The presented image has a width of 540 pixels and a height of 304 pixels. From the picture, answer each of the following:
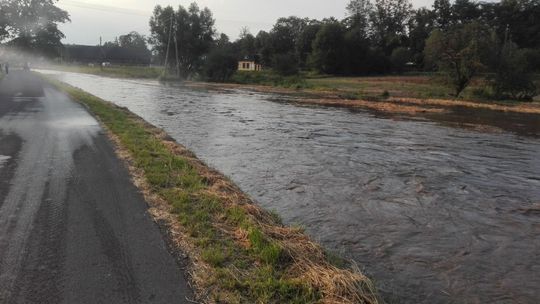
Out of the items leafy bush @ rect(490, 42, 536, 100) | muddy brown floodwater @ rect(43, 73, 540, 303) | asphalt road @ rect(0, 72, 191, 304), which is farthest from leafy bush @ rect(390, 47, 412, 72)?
asphalt road @ rect(0, 72, 191, 304)

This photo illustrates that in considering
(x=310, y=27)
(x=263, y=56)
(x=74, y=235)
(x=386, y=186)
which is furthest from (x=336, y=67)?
(x=74, y=235)

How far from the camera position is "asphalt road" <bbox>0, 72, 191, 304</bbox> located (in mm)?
4797

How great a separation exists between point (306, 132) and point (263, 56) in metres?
91.2

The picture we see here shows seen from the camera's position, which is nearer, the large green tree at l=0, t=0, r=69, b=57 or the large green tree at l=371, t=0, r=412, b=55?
the large green tree at l=0, t=0, r=69, b=57

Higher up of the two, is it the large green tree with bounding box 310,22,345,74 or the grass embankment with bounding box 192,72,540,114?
the large green tree with bounding box 310,22,345,74

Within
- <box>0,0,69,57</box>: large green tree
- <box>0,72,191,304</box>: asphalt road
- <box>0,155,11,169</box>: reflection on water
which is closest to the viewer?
<box>0,72,191,304</box>: asphalt road

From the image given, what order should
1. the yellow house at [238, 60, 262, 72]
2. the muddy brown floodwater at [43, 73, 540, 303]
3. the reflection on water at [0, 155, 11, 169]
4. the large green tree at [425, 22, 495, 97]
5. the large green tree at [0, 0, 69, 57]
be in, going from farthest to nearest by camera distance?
the yellow house at [238, 60, 262, 72] → the large green tree at [0, 0, 69, 57] → the large green tree at [425, 22, 495, 97] → the reflection on water at [0, 155, 11, 169] → the muddy brown floodwater at [43, 73, 540, 303]

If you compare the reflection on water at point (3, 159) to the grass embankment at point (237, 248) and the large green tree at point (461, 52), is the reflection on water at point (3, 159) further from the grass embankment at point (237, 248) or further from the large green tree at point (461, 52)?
the large green tree at point (461, 52)

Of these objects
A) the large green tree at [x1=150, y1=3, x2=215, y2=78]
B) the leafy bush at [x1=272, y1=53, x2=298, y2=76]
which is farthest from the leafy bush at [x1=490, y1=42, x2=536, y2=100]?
the large green tree at [x1=150, y1=3, x2=215, y2=78]

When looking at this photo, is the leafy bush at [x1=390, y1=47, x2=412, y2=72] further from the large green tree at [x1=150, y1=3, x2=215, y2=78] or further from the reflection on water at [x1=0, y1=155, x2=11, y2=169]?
the reflection on water at [x1=0, y1=155, x2=11, y2=169]

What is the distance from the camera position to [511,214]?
950cm

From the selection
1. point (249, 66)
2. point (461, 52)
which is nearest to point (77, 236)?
point (461, 52)

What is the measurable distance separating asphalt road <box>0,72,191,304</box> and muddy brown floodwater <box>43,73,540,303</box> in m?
2.72

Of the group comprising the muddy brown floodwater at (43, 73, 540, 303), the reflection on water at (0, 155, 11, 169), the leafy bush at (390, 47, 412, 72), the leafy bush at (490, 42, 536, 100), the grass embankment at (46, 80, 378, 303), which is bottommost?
the muddy brown floodwater at (43, 73, 540, 303)
